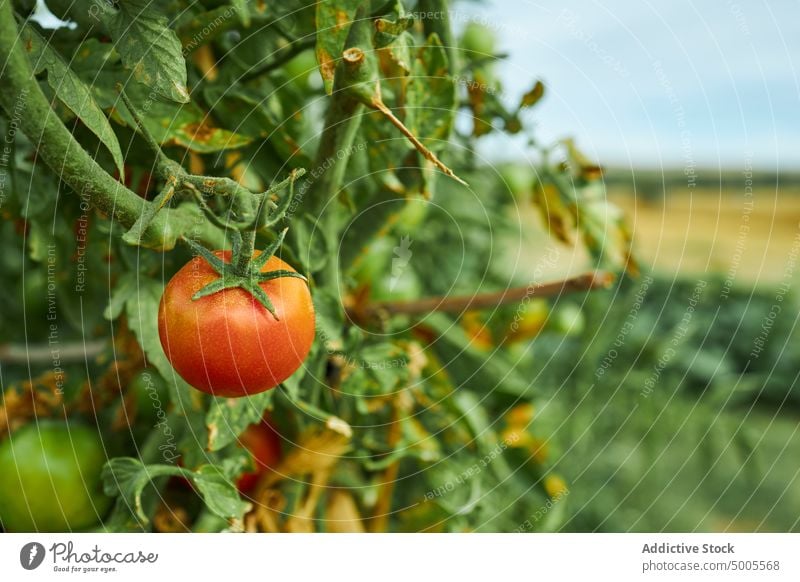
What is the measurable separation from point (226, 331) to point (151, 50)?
98 mm

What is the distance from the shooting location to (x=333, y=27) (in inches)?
11.6

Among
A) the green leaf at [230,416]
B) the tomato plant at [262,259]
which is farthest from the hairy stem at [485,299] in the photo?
the green leaf at [230,416]

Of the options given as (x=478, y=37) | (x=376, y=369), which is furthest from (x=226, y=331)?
(x=478, y=37)

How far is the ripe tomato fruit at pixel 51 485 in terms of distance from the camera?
368 mm

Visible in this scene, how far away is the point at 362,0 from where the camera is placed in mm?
292

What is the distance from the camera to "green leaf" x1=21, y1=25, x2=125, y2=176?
0.27 meters

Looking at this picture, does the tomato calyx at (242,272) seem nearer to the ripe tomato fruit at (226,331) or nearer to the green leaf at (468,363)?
the ripe tomato fruit at (226,331)

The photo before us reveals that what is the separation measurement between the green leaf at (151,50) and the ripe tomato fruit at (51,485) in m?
0.20

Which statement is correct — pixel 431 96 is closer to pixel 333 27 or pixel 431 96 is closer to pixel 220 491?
pixel 333 27

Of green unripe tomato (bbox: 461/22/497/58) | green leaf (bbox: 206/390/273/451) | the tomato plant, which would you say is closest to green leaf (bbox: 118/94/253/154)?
the tomato plant

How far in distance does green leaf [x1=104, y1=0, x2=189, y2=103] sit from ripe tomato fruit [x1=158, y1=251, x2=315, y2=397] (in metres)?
0.06

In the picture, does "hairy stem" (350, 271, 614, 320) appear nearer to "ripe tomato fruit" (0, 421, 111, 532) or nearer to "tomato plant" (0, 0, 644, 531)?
"tomato plant" (0, 0, 644, 531)
